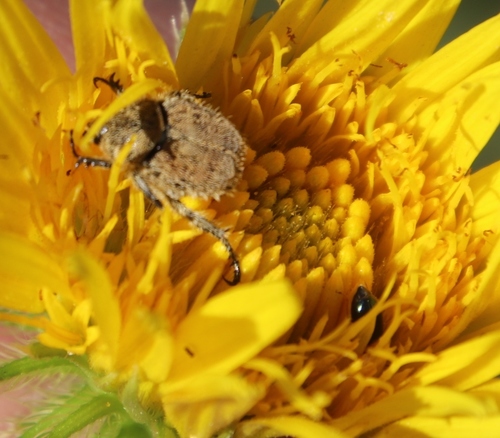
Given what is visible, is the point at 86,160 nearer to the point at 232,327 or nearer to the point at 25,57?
the point at 25,57

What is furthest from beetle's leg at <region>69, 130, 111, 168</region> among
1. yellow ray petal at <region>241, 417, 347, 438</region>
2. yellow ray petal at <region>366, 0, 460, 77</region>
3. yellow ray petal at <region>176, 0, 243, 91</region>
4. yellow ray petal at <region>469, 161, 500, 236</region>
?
yellow ray petal at <region>469, 161, 500, 236</region>

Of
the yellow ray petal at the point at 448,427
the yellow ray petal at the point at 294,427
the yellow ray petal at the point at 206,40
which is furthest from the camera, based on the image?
the yellow ray petal at the point at 206,40

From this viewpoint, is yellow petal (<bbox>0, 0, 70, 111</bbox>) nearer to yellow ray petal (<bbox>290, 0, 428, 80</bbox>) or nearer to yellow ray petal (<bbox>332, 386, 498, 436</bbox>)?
yellow ray petal (<bbox>290, 0, 428, 80</bbox>)

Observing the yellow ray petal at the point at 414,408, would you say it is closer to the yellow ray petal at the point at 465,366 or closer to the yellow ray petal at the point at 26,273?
the yellow ray petal at the point at 465,366

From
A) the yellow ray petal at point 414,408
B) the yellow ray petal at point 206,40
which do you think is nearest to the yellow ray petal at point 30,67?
the yellow ray petal at point 206,40

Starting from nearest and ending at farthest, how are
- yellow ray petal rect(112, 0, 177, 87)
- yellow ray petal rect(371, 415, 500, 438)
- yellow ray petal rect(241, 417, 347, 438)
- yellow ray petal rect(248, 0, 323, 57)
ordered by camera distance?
yellow ray petal rect(241, 417, 347, 438) → yellow ray petal rect(371, 415, 500, 438) → yellow ray petal rect(112, 0, 177, 87) → yellow ray petal rect(248, 0, 323, 57)

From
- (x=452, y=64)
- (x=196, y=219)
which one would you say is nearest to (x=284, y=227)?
(x=196, y=219)

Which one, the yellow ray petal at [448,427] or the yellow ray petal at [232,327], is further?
the yellow ray petal at [448,427]

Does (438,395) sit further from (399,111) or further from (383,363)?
(399,111)
